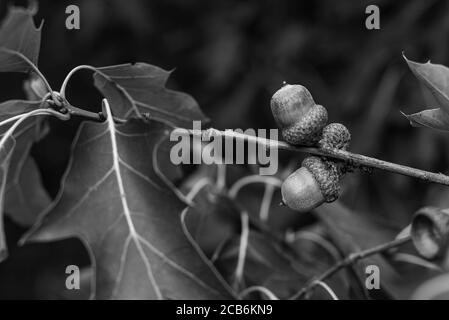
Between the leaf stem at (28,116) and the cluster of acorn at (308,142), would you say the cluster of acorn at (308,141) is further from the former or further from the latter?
the leaf stem at (28,116)

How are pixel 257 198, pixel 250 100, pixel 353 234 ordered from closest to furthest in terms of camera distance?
pixel 353 234
pixel 257 198
pixel 250 100

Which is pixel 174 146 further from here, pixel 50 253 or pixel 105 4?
pixel 50 253

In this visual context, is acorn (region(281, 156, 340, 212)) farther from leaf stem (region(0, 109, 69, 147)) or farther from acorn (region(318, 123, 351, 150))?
leaf stem (region(0, 109, 69, 147))

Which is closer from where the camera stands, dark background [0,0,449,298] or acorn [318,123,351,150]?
acorn [318,123,351,150]

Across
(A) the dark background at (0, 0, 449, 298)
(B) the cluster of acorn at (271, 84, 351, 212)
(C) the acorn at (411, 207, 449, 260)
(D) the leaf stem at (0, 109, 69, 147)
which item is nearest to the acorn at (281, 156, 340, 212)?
(B) the cluster of acorn at (271, 84, 351, 212)

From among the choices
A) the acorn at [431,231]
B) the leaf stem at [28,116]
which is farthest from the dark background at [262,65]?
the leaf stem at [28,116]

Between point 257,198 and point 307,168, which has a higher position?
point 307,168

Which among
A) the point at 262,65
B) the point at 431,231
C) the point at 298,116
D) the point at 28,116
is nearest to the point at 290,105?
the point at 298,116
